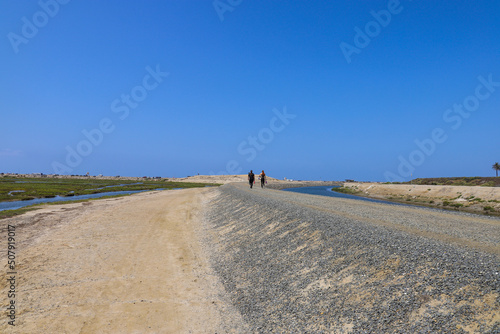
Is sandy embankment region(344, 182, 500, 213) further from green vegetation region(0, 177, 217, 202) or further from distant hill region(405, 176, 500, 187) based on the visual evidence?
green vegetation region(0, 177, 217, 202)

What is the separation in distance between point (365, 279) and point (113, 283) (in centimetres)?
1036

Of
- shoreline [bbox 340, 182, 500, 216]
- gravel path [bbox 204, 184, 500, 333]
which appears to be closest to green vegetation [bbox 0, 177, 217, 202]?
gravel path [bbox 204, 184, 500, 333]

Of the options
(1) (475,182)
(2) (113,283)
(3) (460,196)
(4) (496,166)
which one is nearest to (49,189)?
(2) (113,283)

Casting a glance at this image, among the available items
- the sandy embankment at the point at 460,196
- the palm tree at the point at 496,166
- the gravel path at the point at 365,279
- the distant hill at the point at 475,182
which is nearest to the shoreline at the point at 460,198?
the sandy embankment at the point at 460,196

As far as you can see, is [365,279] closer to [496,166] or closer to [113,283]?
[113,283]

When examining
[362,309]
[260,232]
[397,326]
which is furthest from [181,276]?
[397,326]

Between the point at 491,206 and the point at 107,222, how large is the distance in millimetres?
40359

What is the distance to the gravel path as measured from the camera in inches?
270

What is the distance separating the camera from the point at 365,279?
9.07 m

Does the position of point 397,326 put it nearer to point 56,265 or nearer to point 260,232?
point 260,232

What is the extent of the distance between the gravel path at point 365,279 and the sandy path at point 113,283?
1519mm

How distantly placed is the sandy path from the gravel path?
4.98 feet

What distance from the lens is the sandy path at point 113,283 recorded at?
9430 mm

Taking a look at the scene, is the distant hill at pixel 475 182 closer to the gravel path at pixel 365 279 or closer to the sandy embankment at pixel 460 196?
the sandy embankment at pixel 460 196
